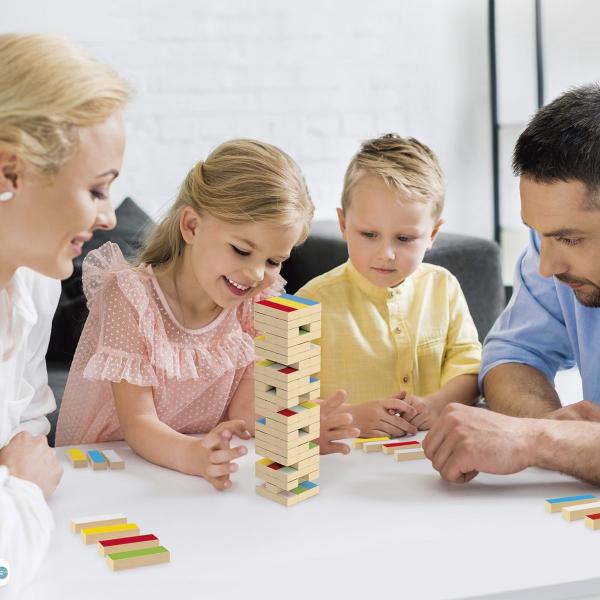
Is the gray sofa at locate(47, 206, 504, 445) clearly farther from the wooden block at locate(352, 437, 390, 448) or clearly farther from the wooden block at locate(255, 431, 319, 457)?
the wooden block at locate(255, 431, 319, 457)

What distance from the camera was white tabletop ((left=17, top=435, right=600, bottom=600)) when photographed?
3.64 ft

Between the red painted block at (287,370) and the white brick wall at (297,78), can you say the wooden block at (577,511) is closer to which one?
the red painted block at (287,370)

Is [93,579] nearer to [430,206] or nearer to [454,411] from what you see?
[454,411]

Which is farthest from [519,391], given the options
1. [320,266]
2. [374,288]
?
[320,266]

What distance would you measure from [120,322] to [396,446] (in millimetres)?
520

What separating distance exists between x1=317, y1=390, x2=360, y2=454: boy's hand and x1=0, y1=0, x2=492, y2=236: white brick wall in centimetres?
230

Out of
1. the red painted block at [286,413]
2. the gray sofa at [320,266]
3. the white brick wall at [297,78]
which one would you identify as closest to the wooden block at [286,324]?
the red painted block at [286,413]

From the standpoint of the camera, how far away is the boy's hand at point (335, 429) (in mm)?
1545

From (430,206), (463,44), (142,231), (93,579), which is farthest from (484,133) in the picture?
(93,579)

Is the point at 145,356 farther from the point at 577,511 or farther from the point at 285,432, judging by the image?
the point at 577,511

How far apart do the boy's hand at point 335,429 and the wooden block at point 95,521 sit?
14.9 inches

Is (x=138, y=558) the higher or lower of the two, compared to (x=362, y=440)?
higher

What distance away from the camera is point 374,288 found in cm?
211

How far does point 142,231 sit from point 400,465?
194 centimetres
